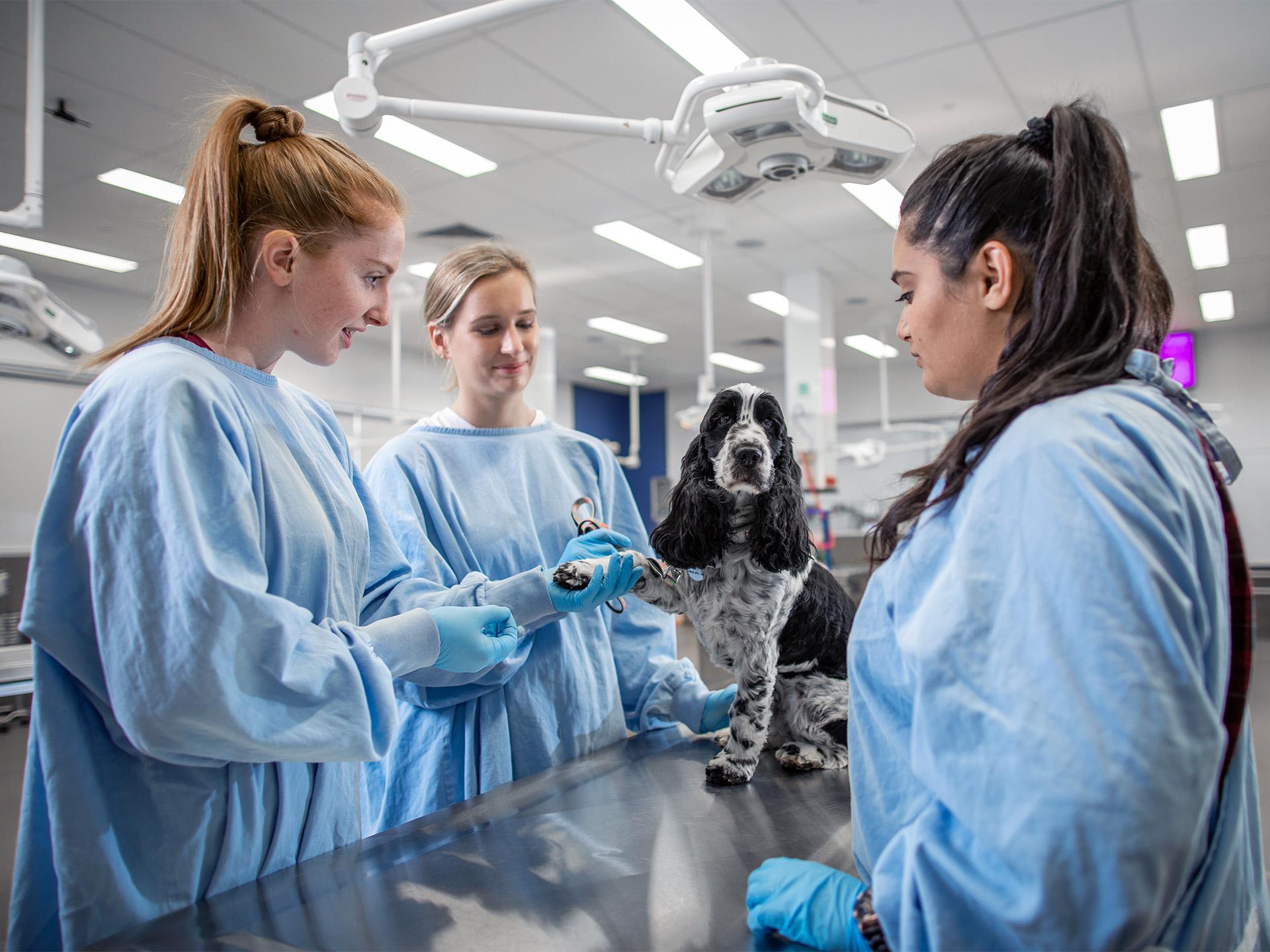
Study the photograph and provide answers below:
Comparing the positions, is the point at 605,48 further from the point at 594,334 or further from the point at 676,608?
the point at 594,334

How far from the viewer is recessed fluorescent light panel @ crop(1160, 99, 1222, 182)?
4.68 meters

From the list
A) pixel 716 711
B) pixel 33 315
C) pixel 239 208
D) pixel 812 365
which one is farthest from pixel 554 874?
pixel 812 365

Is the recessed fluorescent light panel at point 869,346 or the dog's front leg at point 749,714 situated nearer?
the dog's front leg at point 749,714

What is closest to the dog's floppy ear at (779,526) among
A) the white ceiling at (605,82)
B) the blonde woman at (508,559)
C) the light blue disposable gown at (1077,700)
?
the blonde woman at (508,559)

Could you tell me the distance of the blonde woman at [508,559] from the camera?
155 cm

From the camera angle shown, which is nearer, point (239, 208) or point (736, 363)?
point (239, 208)

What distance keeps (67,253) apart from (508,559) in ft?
23.3

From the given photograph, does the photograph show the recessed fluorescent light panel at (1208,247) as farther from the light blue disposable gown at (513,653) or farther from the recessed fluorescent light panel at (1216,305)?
the light blue disposable gown at (513,653)

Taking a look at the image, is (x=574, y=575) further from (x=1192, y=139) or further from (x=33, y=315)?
(x=1192, y=139)

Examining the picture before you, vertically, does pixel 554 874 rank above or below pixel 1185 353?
below

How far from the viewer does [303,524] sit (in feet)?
3.60

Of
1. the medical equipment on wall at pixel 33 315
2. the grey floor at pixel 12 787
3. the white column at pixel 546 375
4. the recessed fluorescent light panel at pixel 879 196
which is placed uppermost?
the recessed fluorescent light panel at pixel 879 196

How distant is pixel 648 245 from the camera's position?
22.9ft

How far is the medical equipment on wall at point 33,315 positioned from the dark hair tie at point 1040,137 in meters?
2.61
